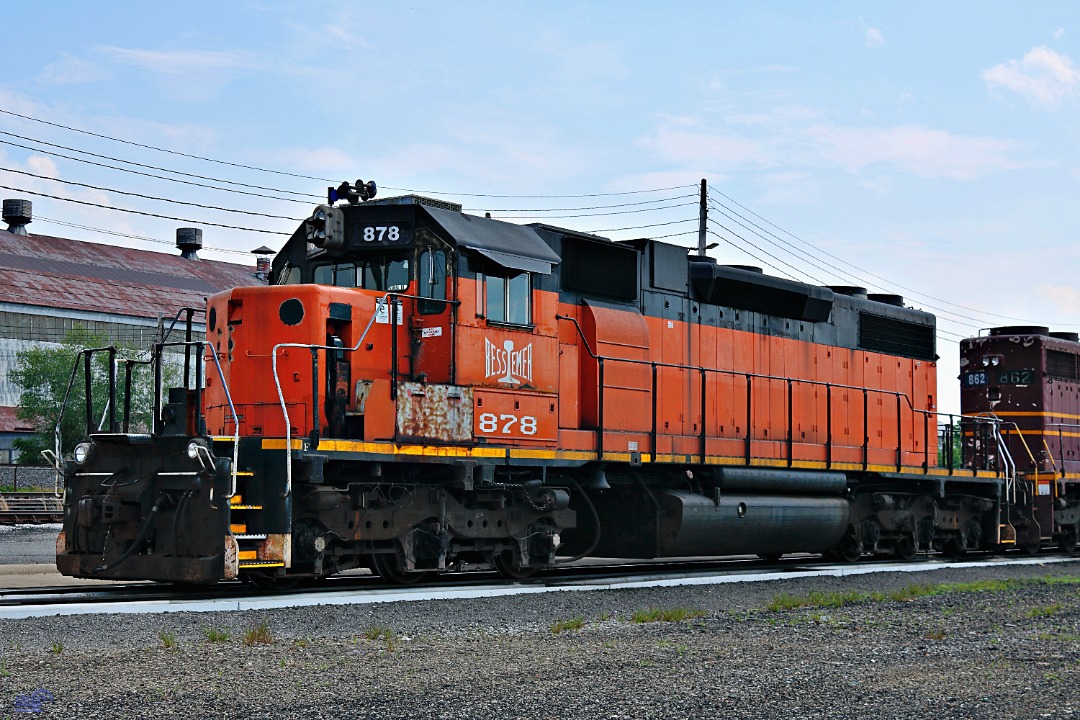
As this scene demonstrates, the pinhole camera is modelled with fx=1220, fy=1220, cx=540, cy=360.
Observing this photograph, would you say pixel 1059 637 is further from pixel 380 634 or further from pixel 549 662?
pixel 380 634

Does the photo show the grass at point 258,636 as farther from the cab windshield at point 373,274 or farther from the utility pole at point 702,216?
the utility pole at point 702,216

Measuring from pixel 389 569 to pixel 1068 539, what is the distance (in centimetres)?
1434

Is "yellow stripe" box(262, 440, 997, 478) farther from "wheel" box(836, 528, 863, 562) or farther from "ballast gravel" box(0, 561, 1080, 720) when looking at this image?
"ballast gravel" box(0, 561, 1080, 720)

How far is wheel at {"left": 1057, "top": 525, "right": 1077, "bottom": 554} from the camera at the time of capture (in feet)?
69.7

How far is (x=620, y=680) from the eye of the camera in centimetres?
628

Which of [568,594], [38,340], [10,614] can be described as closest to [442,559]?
[568,594]

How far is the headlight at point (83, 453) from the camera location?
420 inches

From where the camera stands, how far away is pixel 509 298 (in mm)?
12086

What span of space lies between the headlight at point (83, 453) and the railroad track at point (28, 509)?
62.0 feet

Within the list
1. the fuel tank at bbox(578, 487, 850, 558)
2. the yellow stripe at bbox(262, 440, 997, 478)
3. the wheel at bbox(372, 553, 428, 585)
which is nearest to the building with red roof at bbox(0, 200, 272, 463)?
the yellow stripe at bbox(262, 440, 997, 478)

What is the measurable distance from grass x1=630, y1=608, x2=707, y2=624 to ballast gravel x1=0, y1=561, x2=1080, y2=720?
3cm

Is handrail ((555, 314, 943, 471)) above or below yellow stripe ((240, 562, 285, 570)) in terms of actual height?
above

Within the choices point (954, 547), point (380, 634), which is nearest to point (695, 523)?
point (380, 634)

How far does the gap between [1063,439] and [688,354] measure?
31.8ft
